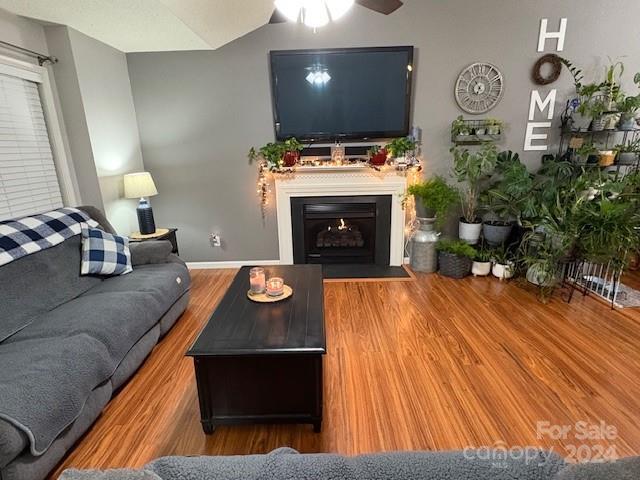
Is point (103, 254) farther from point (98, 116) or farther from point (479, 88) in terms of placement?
point (479, 88)

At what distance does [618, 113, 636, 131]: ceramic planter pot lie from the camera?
302cm

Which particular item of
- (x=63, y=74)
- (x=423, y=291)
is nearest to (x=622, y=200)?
(x=423, y=291)

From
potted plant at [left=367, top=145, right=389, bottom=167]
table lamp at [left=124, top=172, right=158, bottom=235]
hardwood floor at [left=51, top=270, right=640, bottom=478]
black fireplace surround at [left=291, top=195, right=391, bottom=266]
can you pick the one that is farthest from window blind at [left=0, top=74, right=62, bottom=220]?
potted plant at [left=367, top=145, right=389, bottom=167]

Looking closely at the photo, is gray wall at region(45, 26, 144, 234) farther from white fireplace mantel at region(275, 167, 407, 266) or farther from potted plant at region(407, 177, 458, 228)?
potted plant at region(407, 177, 458, 228)

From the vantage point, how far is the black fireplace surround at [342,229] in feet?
11.5

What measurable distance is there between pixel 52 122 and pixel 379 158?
2886 mm

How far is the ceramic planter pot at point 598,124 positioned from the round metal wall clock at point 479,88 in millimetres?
882

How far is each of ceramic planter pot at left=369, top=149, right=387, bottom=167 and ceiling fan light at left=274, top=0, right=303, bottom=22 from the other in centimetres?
173

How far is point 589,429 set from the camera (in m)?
1.52

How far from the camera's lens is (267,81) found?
326cm

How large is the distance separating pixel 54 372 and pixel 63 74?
2485 mm

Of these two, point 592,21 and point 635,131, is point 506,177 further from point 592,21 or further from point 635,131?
point 592,21

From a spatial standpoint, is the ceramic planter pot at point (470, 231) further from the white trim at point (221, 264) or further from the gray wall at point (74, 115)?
the gray wall at point (74, 115)

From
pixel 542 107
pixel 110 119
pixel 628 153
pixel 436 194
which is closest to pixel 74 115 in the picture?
pixel 110 119
